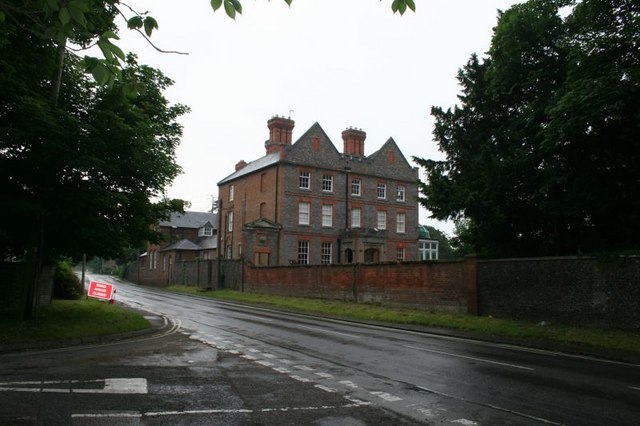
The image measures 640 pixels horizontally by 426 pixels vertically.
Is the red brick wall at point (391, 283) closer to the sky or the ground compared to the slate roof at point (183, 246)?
closer to the ground

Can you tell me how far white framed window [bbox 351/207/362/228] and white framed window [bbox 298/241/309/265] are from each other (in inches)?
238

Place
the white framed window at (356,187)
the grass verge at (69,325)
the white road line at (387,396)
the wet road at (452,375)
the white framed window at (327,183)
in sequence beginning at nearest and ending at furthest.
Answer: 1. the wet road at (452,375)
2. the white road line at (387,396)
3. the grass verge at (69,325)
4. the white framed window at (327,183)
5. the white framed window at (356,187)

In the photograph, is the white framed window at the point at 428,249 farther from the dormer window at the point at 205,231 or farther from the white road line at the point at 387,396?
the white road line at the point at 387,396

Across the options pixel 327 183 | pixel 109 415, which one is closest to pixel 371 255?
pixel 327 183

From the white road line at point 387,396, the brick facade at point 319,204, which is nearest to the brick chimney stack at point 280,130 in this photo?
the brick facade at point 319,204

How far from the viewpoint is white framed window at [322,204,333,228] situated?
52.3 metres

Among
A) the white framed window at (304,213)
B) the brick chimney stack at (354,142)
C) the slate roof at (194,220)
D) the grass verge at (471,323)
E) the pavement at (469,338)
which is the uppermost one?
the brick chimney stack at (354,142)

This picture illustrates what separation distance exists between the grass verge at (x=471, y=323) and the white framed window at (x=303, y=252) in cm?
1475

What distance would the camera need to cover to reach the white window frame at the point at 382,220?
56000 millimetres

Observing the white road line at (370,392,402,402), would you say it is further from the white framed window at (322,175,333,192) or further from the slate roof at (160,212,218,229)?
the slate roof at (160,212,218,229)

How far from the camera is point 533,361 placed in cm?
1258

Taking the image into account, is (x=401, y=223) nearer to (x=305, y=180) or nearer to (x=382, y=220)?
(x=382, y=220)

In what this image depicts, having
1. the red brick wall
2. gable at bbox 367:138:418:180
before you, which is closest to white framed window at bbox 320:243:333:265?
gable at bbox 367:138:418:180

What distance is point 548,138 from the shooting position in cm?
1772
